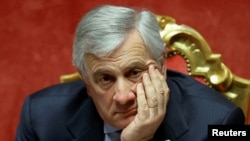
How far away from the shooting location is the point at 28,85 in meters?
1.95

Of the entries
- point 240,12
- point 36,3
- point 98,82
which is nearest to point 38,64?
point 36,3

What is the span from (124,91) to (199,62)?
469 millimetres

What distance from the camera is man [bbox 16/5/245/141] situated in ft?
4.35

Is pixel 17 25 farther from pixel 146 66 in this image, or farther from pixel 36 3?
pixel 146 66

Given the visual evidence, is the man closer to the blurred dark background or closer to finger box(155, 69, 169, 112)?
finger box(155, 69, 169, 112)

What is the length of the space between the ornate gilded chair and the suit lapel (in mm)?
326

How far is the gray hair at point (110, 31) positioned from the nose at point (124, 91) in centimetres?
8

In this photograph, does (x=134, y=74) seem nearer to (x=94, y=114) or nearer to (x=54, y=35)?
(x=94, y=114)

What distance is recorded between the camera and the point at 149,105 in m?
1.33

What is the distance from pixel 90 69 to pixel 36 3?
0.64 meters

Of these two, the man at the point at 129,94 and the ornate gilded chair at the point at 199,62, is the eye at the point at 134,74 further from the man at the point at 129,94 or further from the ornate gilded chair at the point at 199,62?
the ornate gilded chair at the point at 199,62

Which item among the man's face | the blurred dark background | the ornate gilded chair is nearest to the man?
the man's face

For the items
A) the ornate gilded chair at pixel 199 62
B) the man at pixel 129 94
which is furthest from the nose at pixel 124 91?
the ornate gilded chair at pixel 199 62

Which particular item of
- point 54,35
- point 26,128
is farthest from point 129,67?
point 54,35
